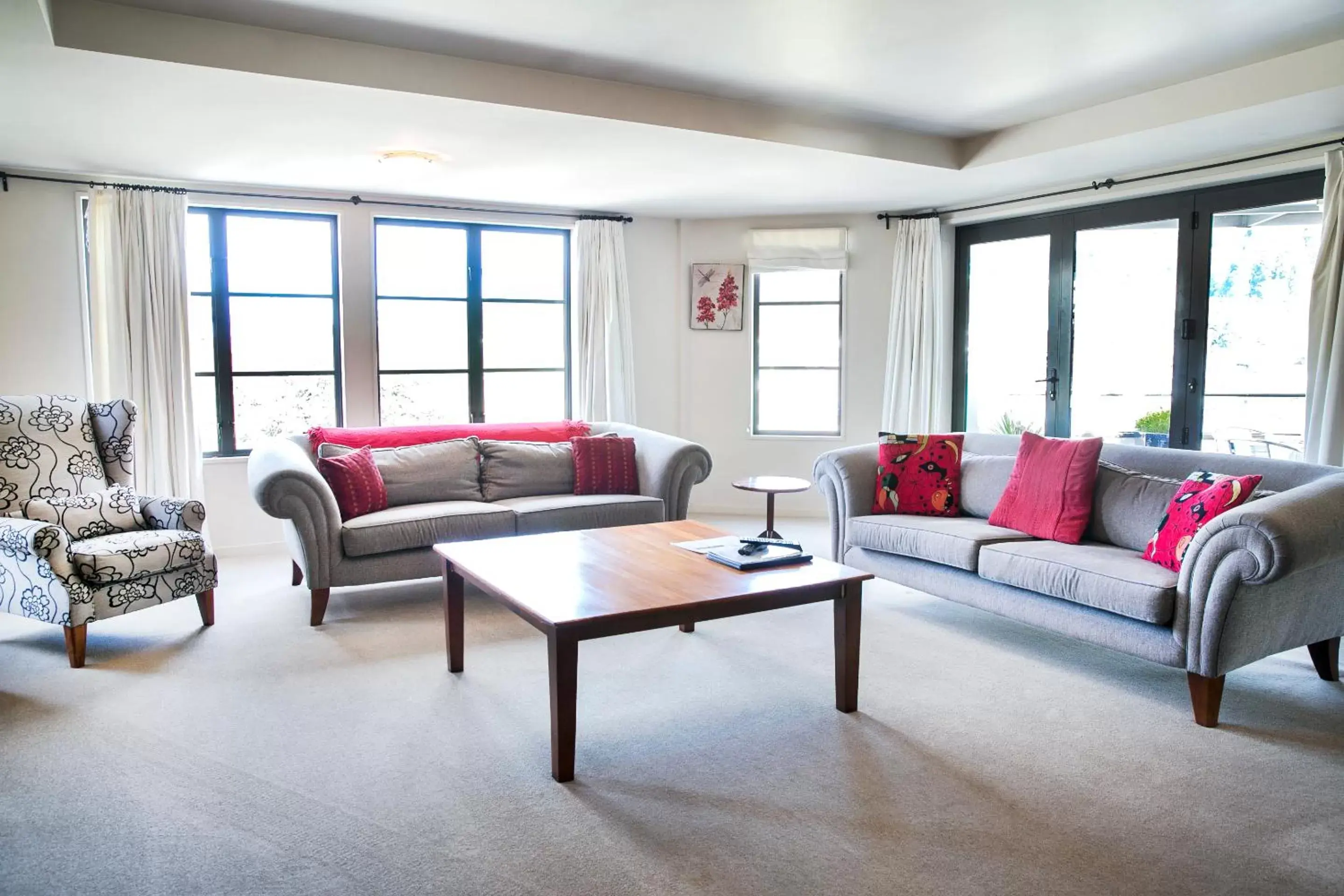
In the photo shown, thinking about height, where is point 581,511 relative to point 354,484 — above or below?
below

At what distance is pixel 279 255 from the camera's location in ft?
19.0

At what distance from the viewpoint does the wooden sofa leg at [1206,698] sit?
2916mm

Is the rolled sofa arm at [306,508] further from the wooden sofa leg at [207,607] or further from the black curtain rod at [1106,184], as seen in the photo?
the black curtain rod at [1106,184]

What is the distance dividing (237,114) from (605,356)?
306 cm

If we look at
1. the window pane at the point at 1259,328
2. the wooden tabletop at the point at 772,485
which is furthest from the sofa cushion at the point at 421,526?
the window pane at the point at 1259,328

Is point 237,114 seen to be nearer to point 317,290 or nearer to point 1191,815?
point 317,290

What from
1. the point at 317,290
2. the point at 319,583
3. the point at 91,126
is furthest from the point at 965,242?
the point at 91,126

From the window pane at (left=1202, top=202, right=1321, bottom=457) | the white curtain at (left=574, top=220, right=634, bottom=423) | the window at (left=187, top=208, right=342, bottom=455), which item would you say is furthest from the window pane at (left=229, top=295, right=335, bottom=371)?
the window pane at (left=1202, top=202, right=1321, bottom=457)

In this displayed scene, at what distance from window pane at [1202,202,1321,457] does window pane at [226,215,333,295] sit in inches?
209

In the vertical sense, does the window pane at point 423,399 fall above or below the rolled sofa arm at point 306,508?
above

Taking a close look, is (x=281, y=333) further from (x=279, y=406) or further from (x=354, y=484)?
(x=354, y=484)

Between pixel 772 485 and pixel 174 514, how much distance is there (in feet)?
9.93

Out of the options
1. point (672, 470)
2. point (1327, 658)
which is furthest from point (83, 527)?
point (1327, 658)

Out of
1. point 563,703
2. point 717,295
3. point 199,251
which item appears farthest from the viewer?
point 717,295
